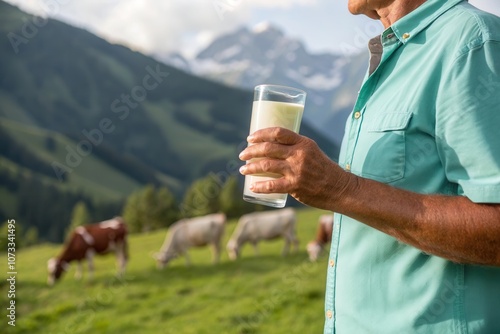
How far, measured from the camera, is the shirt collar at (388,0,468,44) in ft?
5.65

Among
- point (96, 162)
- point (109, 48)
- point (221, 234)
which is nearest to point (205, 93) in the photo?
point (109, 48)

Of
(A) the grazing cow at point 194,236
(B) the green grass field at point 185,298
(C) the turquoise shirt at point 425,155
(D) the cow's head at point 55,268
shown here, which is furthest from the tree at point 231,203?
(C) the turquoise shirt at point 425,155

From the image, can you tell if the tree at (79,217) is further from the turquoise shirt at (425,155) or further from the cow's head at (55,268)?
the turquoise shirt at (425,155)

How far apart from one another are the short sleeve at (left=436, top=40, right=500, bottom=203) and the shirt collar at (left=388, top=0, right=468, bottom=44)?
0.86ft

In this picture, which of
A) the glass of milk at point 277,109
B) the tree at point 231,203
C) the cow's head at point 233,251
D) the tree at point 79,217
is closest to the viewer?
the glass of milk at point 277,109

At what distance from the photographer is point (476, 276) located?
156cm

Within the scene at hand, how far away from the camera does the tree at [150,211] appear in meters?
52.4

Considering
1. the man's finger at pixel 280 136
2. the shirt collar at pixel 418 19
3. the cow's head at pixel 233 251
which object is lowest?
the cow's head at pixel 233 251

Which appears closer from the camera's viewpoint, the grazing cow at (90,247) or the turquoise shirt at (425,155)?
Result: the turquoise shirt at (425,155)

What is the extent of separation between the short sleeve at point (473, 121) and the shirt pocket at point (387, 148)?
0.39 ft

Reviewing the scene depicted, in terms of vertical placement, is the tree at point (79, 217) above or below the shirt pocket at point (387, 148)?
above

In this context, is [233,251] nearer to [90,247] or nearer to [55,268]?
[90,247]

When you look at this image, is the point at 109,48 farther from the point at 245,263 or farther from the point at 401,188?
the point at 401,188

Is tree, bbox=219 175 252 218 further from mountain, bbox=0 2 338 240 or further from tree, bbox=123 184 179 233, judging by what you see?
mountain, bbox=0 2 338 240
